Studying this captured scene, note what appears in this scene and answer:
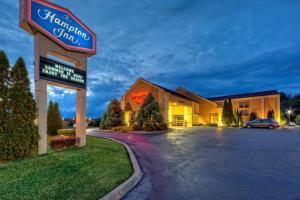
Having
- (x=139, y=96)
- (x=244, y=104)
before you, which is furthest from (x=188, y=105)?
(x=244, y=104)

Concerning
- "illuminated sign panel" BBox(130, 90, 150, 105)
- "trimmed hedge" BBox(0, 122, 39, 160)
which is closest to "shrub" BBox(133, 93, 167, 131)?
"illuminated sign panel" BBox(130, 90, 150, 105)

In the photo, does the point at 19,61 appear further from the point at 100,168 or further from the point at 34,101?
the point at 100,168

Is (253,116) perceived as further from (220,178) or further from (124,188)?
(124,188)

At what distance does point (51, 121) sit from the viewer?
15641 millimetres

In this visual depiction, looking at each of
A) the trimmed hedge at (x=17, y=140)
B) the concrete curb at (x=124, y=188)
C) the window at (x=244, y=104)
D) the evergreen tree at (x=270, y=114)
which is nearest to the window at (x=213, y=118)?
the window at (x=244, y=104)

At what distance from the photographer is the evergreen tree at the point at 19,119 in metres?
6.62

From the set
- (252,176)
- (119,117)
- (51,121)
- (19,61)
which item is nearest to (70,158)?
(19,61)

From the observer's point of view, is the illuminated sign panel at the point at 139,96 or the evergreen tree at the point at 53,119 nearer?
the evergreen tree at the point at 53,119

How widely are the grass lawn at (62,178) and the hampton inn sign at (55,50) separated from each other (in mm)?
2374

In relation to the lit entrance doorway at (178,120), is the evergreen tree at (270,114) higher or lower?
higher

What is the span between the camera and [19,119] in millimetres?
6957

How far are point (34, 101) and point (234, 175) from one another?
332 inches

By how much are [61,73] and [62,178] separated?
19.0ft

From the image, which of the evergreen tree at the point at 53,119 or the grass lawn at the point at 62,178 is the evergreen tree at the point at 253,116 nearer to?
the evergreen tree at the point at 53,119
